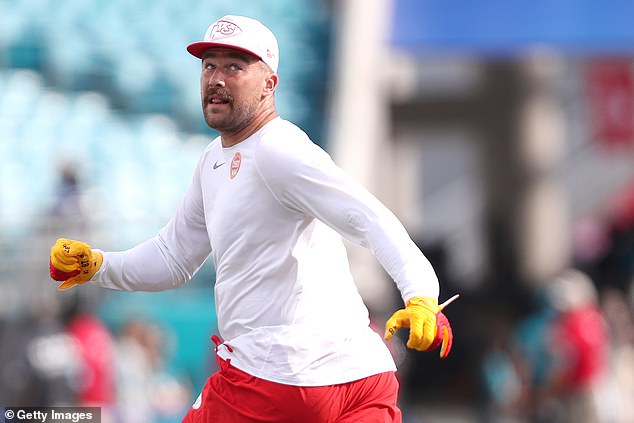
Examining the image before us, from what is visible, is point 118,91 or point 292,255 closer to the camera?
point 292,255

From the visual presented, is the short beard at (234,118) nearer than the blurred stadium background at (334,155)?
Yes

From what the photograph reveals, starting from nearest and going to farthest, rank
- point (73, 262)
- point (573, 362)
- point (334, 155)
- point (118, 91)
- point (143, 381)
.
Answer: point (73, 262), point (143, 381), point (573, 362), point (334, 155), point (118, 91)

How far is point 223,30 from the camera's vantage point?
173 inches

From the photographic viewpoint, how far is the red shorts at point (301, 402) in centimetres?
430

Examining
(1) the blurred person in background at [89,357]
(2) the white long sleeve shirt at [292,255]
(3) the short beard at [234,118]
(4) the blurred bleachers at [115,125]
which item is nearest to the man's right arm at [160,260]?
(2) the white long sleeve shirt at [292,255]

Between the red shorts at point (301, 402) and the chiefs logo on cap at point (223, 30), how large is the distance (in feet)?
3.50

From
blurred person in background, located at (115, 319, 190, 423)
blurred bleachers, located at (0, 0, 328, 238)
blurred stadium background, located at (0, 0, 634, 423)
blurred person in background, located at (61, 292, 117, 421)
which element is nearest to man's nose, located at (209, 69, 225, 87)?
blurred stadium background, located at (0, 0, 634, 423)

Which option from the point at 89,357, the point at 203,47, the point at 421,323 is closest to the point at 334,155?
the point at 89,357

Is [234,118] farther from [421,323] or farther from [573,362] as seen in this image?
[573,362]

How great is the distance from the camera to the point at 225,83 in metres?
4.36

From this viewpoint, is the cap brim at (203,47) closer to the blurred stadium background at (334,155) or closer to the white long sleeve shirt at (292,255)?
the white long sleeve shirt at (292,255)

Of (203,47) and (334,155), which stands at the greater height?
(203,47)

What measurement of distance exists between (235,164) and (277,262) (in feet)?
→ 1.15

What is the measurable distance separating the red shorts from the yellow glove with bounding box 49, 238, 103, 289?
0.68m
